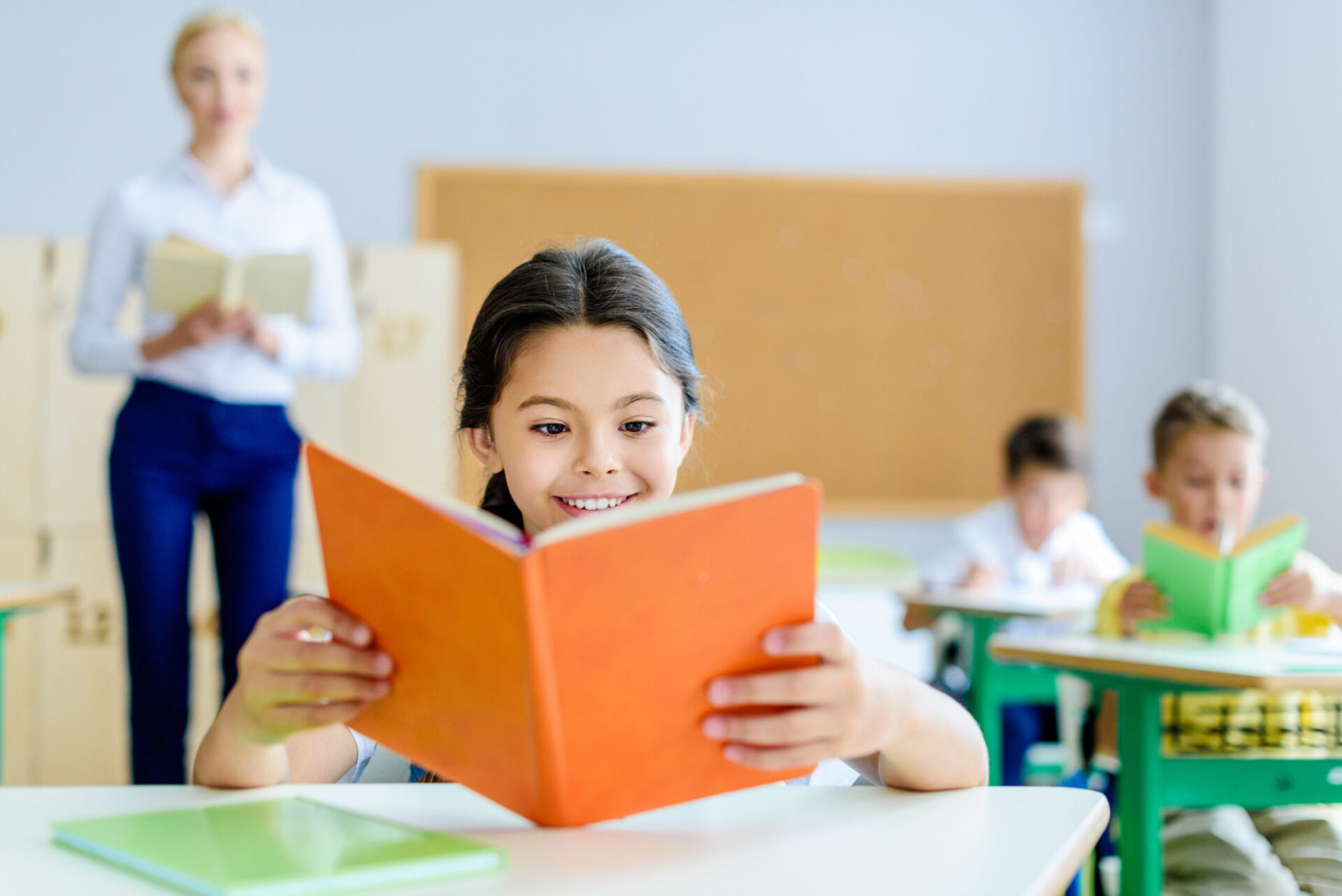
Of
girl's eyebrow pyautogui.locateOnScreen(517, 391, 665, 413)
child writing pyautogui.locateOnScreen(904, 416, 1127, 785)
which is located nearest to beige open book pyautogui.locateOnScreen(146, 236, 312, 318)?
girl's eyebrow pyautogui.locateOnScreen(517, 391, 665, 413)

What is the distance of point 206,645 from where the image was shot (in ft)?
12.4

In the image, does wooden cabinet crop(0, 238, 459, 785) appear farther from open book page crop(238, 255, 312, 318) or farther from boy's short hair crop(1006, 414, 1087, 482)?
boy's short hair crop(1006, 414, 1087, 482)

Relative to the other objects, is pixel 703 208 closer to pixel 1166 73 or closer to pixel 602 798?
pixel 1166 73

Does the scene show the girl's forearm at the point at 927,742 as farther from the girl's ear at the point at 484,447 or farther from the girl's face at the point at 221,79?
the girl's face at the point at 221,79

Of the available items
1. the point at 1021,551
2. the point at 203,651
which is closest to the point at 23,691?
the point at 203,651

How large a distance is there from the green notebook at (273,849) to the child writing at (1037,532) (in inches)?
107

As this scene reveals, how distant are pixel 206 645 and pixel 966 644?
2.24 meters

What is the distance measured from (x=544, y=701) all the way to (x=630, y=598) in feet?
0.23

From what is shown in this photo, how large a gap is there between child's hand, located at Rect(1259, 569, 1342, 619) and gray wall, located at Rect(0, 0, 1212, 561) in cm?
277

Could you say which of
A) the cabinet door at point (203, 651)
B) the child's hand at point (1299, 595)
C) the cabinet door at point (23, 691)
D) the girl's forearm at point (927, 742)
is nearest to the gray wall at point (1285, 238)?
the child's hand at point (1299, 595)

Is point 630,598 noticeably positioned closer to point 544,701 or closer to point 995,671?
point 544,701

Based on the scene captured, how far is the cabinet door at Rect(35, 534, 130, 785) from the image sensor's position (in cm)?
370

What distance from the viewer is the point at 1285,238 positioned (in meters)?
4.01

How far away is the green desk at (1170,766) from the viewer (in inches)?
62.2
